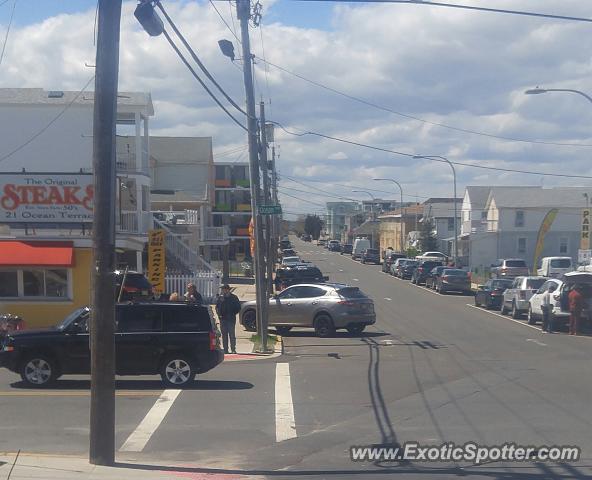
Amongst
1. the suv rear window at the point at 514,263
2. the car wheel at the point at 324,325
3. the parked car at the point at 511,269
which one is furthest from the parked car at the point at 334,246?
the car wheel at the point at 324,325

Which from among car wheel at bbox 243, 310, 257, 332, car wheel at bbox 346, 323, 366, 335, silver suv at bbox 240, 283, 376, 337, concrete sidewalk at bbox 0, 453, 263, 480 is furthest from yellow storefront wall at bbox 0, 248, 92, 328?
concrete sidewalk at bbox 0, 453, 263, 480

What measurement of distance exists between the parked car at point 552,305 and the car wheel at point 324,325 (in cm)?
727

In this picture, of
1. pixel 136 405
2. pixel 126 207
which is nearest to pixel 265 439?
pixel 136 405

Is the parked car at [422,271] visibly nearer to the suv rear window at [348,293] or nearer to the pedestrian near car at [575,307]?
the pedestrian near car at [575,307]

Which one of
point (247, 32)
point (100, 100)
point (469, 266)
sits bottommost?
point (469, 266)

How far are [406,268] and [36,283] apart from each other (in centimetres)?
4086

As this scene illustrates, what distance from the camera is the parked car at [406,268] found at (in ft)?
208

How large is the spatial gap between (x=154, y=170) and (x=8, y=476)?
202 feet

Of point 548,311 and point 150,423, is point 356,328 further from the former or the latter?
point 150,423

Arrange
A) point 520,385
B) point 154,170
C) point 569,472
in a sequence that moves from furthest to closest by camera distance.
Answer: point 154,170 < point 520,385 < point 569,472

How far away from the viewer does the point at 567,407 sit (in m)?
13.5

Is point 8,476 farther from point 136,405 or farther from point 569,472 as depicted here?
point 569,472

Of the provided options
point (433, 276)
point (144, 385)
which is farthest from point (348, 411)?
point (433, 276)

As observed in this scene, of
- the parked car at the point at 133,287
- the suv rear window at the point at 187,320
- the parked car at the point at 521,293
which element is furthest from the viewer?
the parked car at the point at 521,293
